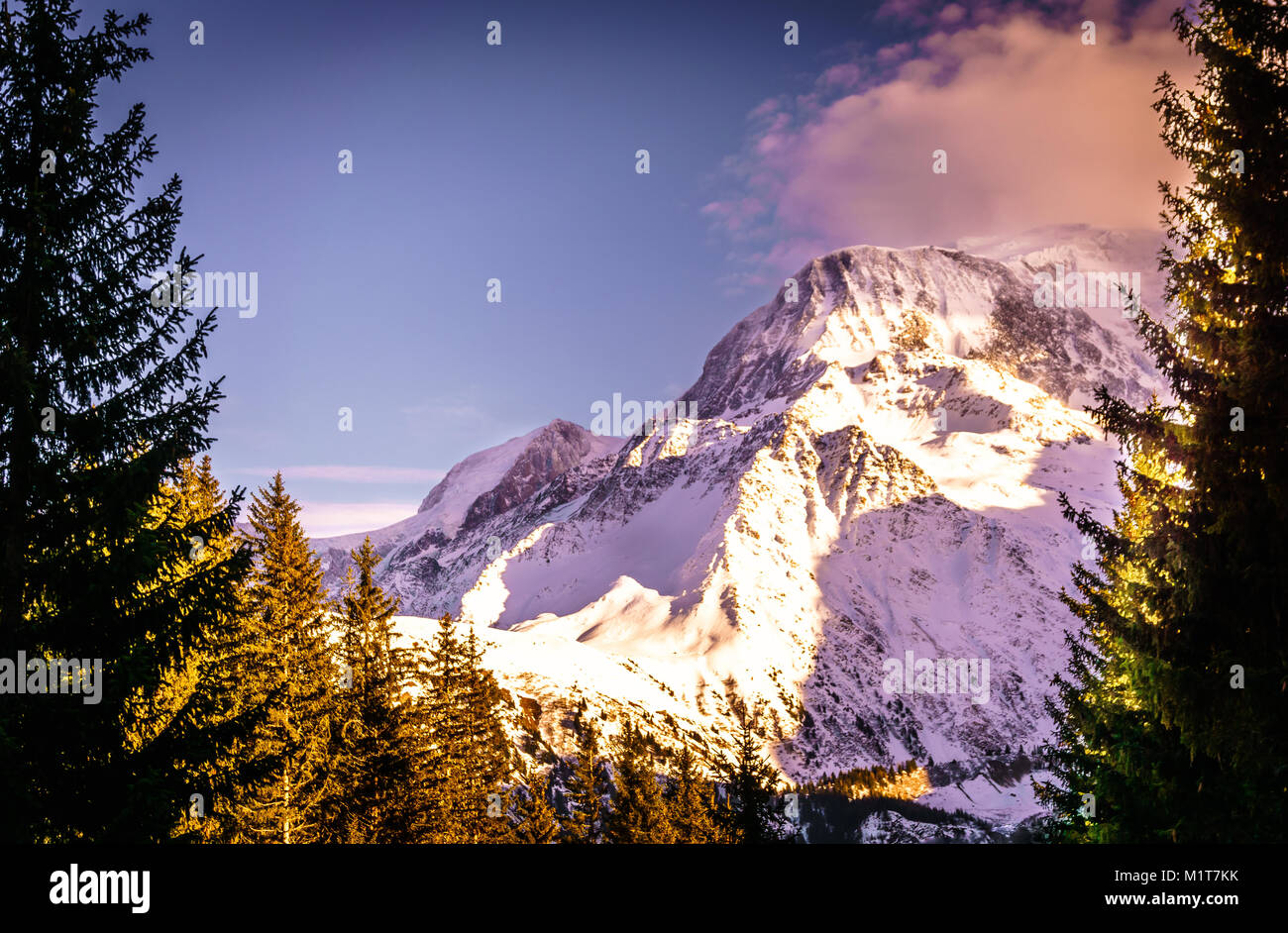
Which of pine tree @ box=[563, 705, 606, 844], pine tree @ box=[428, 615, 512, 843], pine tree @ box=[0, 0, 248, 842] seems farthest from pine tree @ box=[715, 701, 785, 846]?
pine tree @ box=[0, 0, 248, 842]

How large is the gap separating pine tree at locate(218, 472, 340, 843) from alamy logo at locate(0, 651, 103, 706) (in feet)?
31.0

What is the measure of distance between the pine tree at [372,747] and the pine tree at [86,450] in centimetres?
1591

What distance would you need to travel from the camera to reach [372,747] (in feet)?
92.8

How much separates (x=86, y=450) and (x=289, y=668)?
51.8 feet

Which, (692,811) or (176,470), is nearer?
(176,470)

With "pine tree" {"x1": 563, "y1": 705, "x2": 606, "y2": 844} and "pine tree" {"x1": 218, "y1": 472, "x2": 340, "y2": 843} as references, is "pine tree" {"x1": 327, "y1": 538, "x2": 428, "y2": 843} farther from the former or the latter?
"pine tree" {"x1": 563, "y1": 705, "x2": 606, "y2": 844}

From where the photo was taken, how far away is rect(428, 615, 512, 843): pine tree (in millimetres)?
31234

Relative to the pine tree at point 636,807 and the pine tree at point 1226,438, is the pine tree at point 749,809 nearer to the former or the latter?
the pine tree at point 636,807

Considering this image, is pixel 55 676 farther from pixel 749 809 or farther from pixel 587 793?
pixel 587 793
